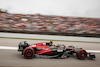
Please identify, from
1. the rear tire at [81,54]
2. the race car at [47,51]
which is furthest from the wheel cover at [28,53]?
the rear tire at [81,54]

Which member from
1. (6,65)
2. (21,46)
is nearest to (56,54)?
(21,46)

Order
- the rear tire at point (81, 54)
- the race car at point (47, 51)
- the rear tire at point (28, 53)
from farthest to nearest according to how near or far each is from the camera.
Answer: the rear tire at point (81, 54)
the race car at point (47, 51)
the rear tire at point (28, 53)

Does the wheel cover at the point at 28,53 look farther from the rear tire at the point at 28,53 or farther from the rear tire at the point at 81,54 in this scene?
the rear tire at the point at 81,54

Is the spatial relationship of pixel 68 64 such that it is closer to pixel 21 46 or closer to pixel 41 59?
pixel 41 59

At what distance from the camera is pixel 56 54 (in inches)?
191

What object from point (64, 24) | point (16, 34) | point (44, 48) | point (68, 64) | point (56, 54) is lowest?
point (68, 64)

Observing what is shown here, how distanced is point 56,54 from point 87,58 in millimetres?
1696

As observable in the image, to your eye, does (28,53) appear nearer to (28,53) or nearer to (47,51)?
(28,53)

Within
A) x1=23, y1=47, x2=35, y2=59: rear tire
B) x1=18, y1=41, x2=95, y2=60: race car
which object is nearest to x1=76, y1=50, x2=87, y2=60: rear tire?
x1=18, y1=41, x2=95, y2=60: race car

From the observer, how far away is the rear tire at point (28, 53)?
448 cm

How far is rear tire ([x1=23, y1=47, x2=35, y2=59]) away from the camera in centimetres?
448

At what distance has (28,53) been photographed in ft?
14.8

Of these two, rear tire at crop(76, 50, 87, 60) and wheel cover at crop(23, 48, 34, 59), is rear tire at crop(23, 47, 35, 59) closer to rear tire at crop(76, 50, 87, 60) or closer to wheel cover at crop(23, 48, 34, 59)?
wheel cover at crop(23, 48, 34, 59)

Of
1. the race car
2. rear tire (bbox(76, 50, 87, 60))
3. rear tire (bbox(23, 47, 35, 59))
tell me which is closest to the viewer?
rear tire (bbox(23, 47, 35, 59))
